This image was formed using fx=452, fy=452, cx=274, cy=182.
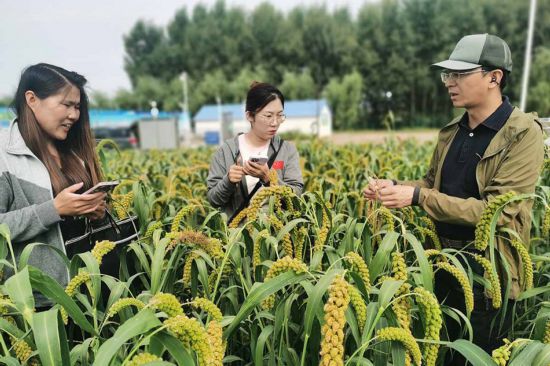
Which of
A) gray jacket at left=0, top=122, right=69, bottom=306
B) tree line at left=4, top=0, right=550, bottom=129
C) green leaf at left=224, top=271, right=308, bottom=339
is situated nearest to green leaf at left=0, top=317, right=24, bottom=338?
gray jacket at left=0, top=122, right=69, bottom=306

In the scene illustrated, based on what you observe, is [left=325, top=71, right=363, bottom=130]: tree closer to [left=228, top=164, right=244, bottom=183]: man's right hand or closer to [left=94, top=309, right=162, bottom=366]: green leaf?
[left=228, top=164, right=244, bottom=183]: man's right hand

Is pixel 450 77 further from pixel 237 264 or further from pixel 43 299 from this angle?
pixel 43 299

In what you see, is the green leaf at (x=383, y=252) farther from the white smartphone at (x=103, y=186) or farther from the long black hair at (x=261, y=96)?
the long black hair at (x=261, y=96)

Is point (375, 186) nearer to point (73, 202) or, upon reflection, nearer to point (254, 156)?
point (254, 156)

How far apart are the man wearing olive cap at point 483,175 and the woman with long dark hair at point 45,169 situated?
4.49 ft

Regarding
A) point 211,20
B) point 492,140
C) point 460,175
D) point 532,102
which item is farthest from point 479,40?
point 211,20

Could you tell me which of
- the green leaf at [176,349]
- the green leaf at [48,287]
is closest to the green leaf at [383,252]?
the green leaf at [176,349]

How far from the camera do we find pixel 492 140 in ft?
6.36

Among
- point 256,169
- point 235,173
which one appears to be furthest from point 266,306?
point 235,173

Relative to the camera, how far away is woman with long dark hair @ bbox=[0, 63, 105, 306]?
5.91 feet

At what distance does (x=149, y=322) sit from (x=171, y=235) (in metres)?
0.68

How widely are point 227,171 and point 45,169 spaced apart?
1223 millimetres

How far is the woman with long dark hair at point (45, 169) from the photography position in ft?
5.91

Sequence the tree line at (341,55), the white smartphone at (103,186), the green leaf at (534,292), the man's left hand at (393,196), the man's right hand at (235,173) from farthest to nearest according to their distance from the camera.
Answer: the tree line at (341,55), the man's right hand at (235,173), the man's left hand at (393,196), the white smartphone at (103,186), the green leaf at (534,292)
